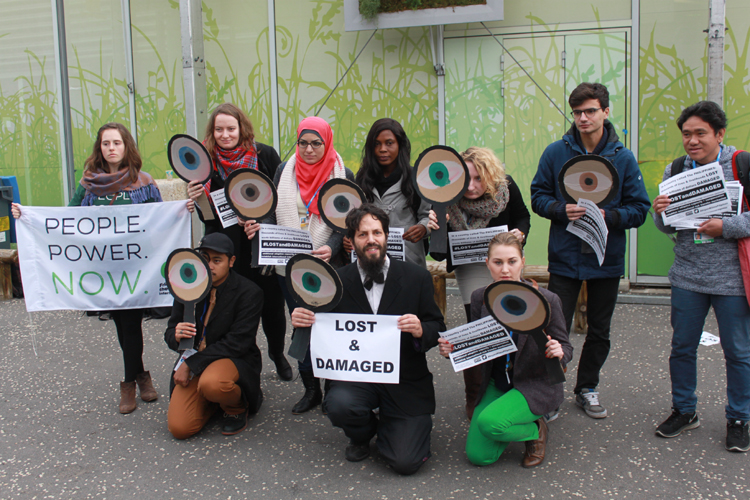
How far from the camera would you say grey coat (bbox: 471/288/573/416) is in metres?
3.16

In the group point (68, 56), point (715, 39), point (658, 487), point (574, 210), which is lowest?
point (658, 487)

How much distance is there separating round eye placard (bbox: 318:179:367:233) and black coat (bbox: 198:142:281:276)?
66 centimetres

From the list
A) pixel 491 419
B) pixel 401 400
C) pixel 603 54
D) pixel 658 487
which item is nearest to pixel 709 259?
pixel 658 487

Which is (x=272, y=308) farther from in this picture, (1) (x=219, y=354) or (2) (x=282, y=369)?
(1) (x=219, y=354)

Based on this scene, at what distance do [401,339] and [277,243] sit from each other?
101 centimetres

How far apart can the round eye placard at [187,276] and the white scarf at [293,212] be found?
2.00 feet

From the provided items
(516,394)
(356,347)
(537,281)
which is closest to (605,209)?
(516,394)

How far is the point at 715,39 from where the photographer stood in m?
5.73

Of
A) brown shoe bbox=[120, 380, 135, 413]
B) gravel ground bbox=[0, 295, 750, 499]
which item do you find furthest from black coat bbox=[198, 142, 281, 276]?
brown shoe bbox=[120, 380, 135, 413]

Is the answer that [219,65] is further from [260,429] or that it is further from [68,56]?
[260,429]

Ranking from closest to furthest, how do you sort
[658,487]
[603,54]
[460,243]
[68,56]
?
1. [658,487]
2. [460,243]
3. [603,54]
4. [68,56]

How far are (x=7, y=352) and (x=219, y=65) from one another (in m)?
4.02

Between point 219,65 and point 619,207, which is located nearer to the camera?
point 619,207

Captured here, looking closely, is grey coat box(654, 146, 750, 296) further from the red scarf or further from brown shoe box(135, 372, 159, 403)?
brown shoe box(135, 372, 159, 403)
